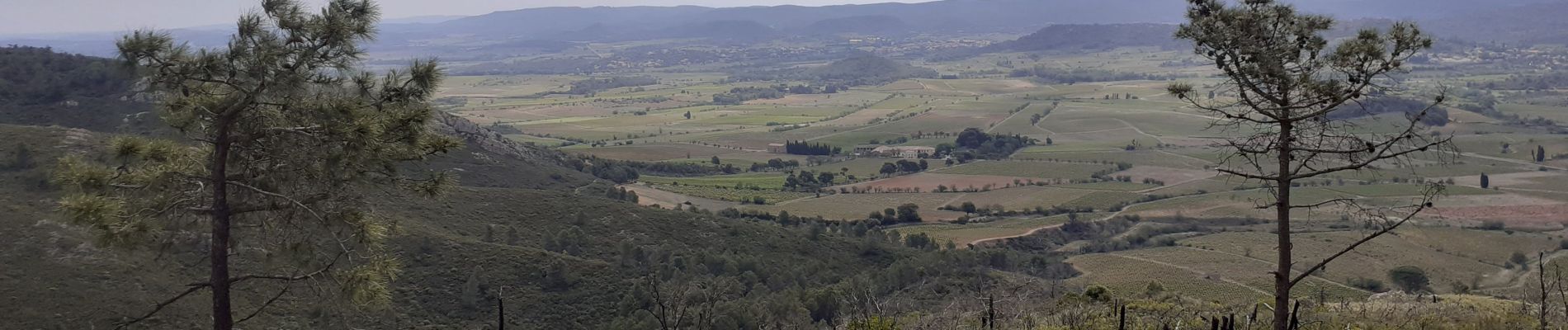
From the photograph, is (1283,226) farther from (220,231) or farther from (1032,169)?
(1032,169)

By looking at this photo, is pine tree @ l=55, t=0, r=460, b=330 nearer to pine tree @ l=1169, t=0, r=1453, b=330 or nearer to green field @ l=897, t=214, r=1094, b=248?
pine tree @ l=1169, t=0, r=1453, b=330

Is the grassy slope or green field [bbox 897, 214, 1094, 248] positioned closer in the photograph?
the grassy slope

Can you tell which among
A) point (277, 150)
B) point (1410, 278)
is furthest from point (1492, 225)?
point (277, 150)

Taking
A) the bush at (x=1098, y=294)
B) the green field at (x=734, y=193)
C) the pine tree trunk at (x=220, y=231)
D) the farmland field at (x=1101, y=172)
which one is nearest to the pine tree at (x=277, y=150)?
the pine tree trunk at (x=220, y=231)

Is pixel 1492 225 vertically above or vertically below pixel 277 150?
below

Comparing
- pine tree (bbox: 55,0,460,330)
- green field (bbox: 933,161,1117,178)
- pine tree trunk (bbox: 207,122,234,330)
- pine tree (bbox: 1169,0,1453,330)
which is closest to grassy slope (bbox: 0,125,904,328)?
pine tree (bbox: 55,0,460,330)

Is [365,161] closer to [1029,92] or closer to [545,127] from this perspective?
[545,127]

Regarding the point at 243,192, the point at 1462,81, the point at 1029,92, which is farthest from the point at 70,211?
the point at 1462,81
